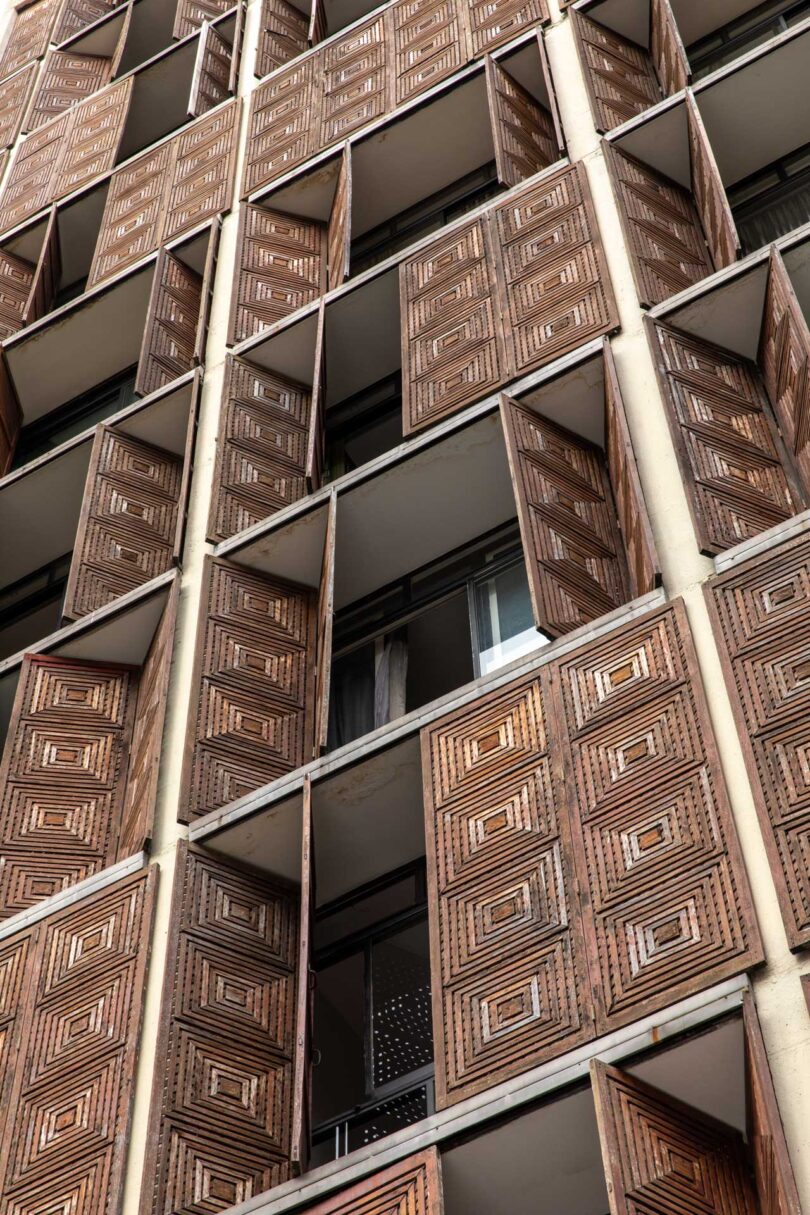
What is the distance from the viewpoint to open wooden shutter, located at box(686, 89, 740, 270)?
434 inches

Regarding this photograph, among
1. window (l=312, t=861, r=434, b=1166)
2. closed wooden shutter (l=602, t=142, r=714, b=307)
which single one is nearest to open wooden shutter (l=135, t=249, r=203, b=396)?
closed wooden shutter (l=602, t=142, r=714, b=307)

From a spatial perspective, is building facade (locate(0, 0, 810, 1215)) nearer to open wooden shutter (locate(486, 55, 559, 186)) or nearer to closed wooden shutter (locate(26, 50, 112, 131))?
open wooden shutter (locate(486, 55, 559, 186))

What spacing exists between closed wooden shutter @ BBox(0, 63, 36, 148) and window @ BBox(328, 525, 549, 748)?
9838 millimetres

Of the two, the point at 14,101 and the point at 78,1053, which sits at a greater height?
the point at 14,101

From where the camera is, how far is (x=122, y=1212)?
26.8ft

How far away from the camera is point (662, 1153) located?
268 inches

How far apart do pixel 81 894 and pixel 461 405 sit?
3700 millimetres

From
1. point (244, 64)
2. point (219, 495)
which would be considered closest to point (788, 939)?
point (219, 495)

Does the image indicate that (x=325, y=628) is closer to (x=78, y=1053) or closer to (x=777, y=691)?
(x=78, y=1053)

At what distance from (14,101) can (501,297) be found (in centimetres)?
1023

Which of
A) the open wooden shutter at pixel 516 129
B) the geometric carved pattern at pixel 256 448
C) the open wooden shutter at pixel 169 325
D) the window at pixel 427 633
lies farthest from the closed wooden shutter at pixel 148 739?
the open wooden shutter at pixel 516 129

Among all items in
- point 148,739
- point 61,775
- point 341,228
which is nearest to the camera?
point 148,739

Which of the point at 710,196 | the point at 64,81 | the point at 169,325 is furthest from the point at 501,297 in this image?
the point at 64,81

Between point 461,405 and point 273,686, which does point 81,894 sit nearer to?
point 273,686
